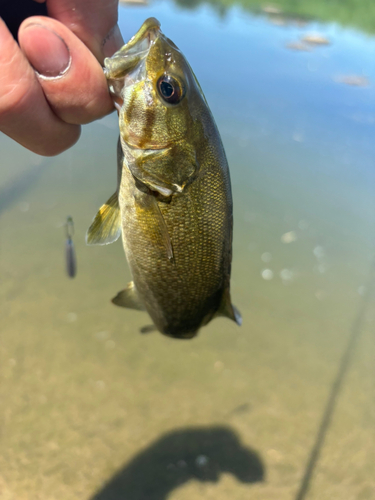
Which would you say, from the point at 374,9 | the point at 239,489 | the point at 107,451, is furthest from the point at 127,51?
the point at 374,9

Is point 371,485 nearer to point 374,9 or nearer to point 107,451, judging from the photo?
point 107,451

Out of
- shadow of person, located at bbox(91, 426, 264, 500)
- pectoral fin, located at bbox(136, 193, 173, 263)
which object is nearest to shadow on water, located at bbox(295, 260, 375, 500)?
shadow of person, located at bbox(91, 426, 264, 500)

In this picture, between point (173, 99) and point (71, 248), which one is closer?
point (173, 99)

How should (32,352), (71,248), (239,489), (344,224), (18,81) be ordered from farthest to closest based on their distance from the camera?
(344,224), (32,352), (239,489), (71,248), (18,81)

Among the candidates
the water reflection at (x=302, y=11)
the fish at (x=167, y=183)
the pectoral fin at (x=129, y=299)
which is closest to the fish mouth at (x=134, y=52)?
the fish at (x=167, y=183)

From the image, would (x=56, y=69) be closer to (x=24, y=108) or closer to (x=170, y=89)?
(x=24, y=108)

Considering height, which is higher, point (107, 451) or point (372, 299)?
point (372, 299)
